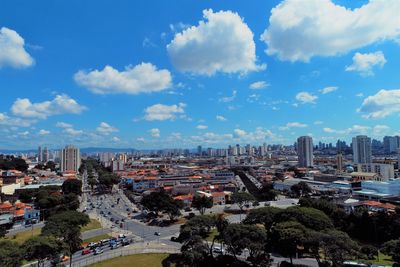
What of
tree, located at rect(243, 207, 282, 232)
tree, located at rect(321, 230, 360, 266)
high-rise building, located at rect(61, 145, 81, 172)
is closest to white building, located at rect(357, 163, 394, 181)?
tree, located at rect(243, 207, 282, 232)

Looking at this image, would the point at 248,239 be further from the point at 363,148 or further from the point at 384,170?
the point at 363,148

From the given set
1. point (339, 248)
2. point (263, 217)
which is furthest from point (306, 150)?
point (339, 248)

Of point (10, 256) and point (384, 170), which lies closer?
point (10, 256)

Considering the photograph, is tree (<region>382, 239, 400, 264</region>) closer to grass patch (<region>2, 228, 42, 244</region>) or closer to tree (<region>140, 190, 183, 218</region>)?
tree (<region>140, 190, 183, 218</region>)

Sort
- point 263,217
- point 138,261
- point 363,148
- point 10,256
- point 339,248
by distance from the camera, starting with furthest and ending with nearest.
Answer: point 363,148, point 263,217, point 138,261, point 10,256, point 339,248

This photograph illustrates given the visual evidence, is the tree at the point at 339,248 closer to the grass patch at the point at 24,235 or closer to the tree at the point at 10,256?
the tree at the point at 10,256

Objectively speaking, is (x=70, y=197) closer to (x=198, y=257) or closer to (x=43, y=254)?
(x=43, y=254)
